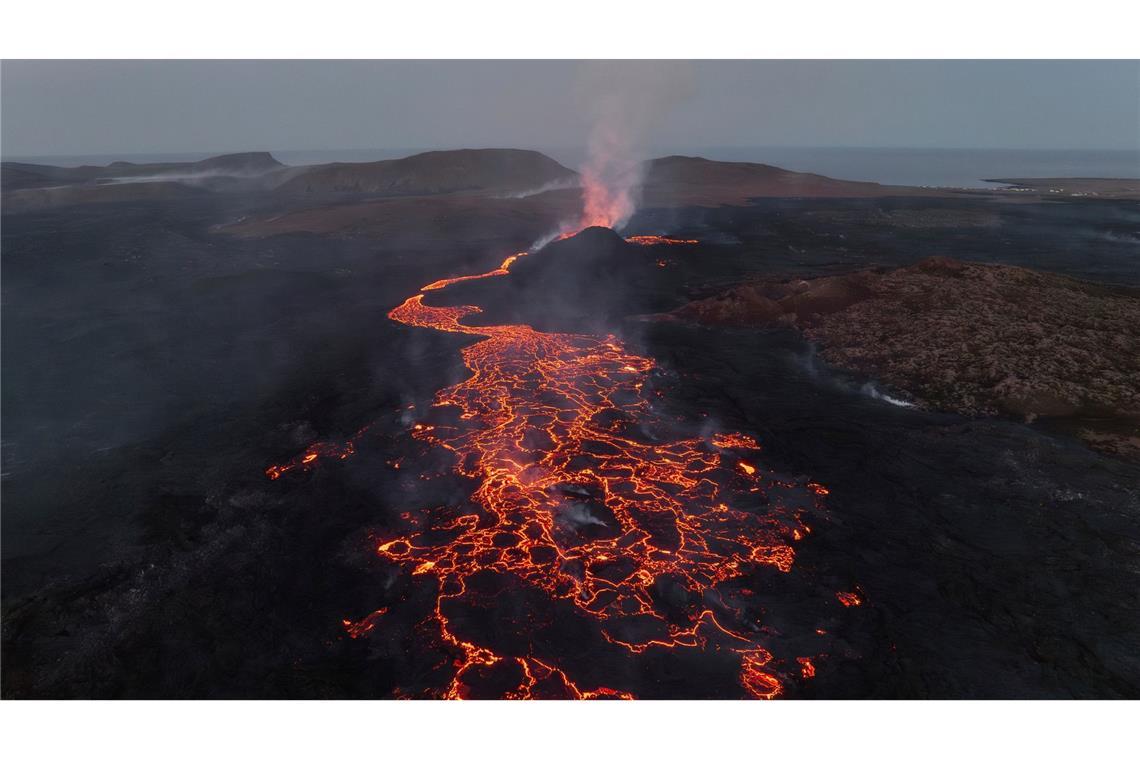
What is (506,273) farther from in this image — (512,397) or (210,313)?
A: (512,397)

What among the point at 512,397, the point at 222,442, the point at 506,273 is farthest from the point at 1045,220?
the point at 222,442

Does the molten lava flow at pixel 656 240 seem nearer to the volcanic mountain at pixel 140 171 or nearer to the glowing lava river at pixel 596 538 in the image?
the glowing lava river at pixel 596 538

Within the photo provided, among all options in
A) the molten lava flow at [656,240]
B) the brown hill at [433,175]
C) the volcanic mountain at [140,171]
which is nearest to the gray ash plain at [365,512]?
the molten lava flow at [656,240]

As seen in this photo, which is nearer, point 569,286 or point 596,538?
point 596,538

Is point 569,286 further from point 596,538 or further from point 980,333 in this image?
point 596,538

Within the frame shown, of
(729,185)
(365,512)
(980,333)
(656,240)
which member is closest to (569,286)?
(656,240)

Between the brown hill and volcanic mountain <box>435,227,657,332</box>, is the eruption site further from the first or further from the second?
the brown hill
